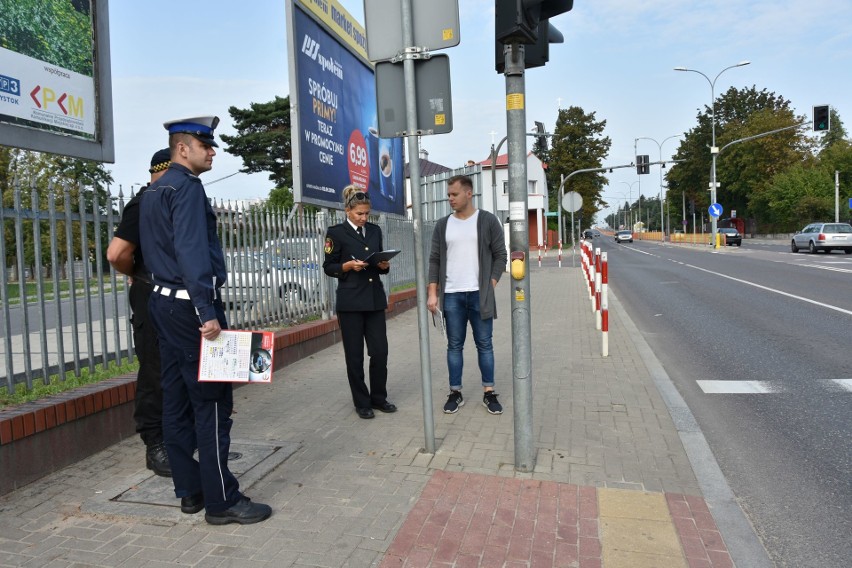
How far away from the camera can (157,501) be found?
3.58 meters

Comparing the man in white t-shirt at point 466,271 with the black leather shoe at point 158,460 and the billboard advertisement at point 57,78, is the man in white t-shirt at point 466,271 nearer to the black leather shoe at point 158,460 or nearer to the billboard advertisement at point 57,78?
the black leather shoe at point 158,460

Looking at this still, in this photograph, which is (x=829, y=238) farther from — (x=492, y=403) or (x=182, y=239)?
(x=182, y=239)

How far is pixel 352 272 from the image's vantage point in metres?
5.21

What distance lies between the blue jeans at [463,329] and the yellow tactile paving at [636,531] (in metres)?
1.80

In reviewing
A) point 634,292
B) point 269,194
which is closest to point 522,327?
point 634,292

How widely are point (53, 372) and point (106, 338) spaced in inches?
20.2

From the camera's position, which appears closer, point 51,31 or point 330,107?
point 51,31

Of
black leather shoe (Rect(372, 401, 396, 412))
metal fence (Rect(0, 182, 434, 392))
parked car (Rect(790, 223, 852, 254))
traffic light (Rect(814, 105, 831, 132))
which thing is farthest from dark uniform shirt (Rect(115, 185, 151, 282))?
parked car (Rect(790, 223, 852, 254))

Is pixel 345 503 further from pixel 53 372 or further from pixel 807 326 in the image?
pixel 807 326

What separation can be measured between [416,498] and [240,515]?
914 millimetres

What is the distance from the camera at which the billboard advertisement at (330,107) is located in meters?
8.73

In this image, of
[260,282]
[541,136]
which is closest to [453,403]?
[260,282]

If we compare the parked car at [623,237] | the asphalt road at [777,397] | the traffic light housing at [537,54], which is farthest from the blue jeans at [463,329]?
the parked car at [623,237]

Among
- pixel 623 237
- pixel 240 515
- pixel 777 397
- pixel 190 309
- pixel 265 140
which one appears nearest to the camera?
pixel 190 309
